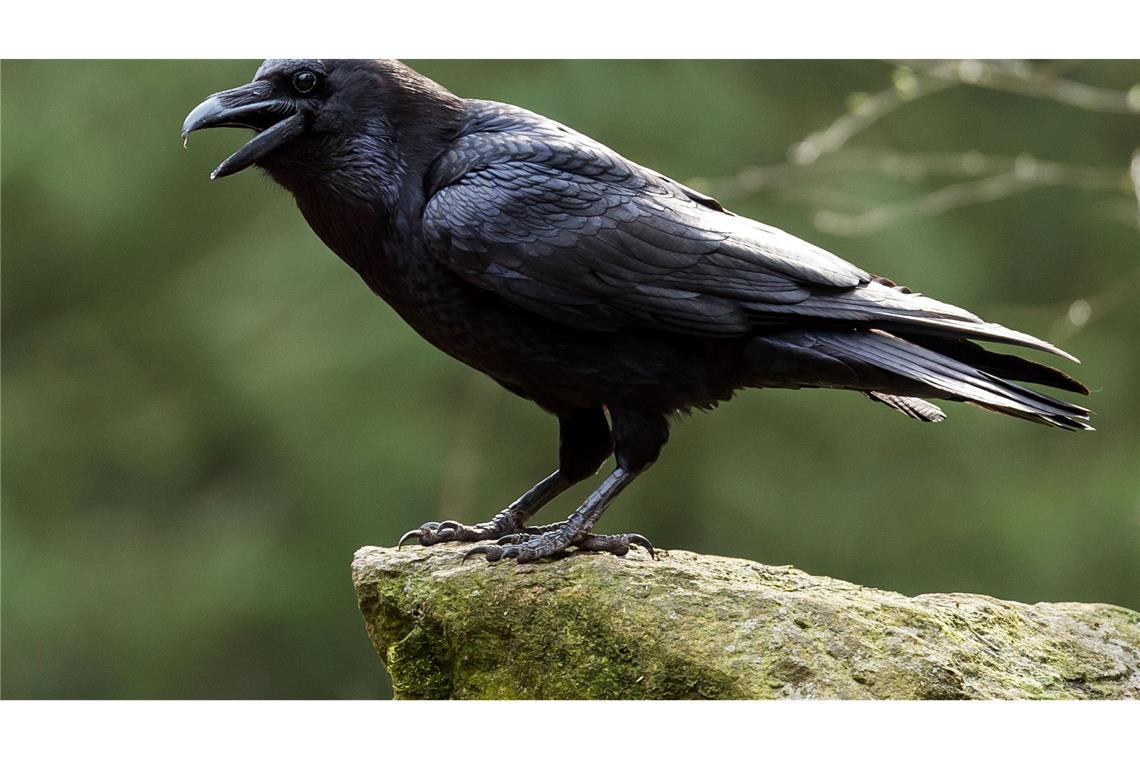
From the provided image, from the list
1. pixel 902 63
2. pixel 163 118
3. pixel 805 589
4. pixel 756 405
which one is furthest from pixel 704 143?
A: pixel 805 589

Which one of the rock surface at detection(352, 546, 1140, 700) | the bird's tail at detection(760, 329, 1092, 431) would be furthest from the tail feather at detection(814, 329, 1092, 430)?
the rock surface at detection(352, 546, 1140, 700)

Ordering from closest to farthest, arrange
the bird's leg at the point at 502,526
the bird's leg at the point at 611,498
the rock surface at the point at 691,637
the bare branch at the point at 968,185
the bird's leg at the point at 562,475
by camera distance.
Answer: the rock surface at the point at 691,637
the bird's leg at the point at 611,498
the bird's leg at the point at 562,475
the bird's leg at the point at 502,526
the bare branch at the point at 968,185

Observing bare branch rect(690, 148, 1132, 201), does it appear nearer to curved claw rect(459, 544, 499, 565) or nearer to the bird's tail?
the bird's tail

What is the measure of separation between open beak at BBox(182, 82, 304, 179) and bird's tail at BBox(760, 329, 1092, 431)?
60.5 inches

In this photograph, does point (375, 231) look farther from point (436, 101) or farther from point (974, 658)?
point (974, 658)

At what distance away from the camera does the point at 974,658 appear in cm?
379

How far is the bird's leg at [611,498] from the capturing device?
3914mm

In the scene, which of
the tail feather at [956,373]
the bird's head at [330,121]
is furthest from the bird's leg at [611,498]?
the bird's head at [330,121]

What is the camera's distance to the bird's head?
12.9 ft

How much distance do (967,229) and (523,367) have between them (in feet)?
15.6

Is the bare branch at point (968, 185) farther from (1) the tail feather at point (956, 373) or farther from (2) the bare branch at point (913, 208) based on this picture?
(1) the tail feather at point (956, 373)

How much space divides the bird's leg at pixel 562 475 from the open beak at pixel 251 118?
1.21m

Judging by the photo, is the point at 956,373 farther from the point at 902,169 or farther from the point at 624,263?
the point at 902,169

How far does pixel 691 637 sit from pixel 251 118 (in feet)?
6.44
